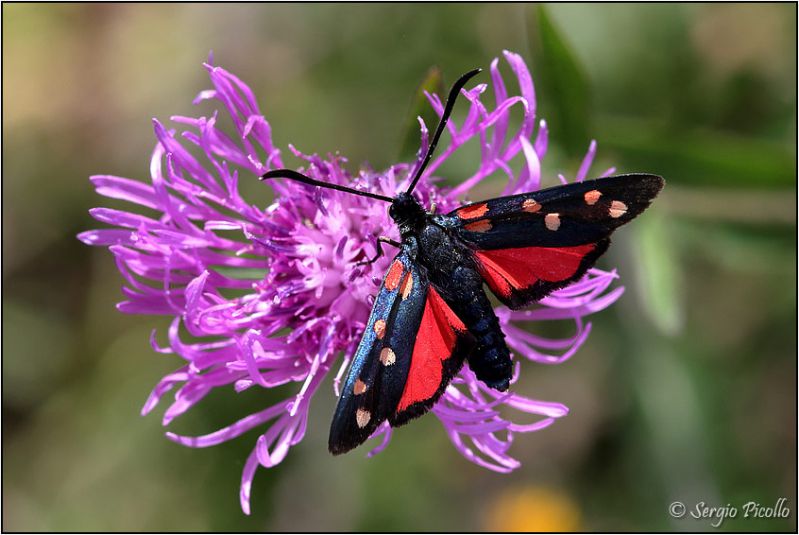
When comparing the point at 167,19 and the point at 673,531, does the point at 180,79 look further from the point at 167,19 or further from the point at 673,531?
the point at 673,531

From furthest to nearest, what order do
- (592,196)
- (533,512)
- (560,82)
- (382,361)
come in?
(533,512), (560,82), (592,196), (382,361)

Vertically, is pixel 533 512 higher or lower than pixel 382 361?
lower

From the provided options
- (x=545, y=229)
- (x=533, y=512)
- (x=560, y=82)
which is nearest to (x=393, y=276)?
(x=545, y=229)

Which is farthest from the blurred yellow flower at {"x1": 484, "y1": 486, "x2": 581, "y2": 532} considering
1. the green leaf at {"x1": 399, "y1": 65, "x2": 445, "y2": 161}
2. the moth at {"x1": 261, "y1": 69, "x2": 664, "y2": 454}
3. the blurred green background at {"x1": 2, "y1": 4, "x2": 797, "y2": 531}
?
the green leaf at {"x1": 399, "y1": 65, "x2": 445, "y2": 161}

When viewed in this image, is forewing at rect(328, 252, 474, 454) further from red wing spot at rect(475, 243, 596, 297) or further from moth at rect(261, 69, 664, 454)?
red wing spot at rect(475, 243, 596, 297)

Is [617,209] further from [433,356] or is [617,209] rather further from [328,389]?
[328,389]

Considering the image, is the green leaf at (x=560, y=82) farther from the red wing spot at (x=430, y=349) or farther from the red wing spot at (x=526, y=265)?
the red wing spot at (x=430, y=349)
